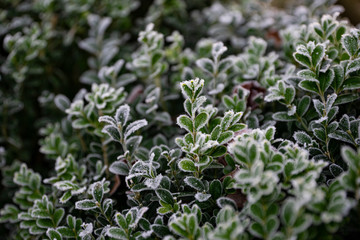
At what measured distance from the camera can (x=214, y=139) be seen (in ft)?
4.09

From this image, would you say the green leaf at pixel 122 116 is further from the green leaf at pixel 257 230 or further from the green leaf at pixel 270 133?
the green leaf at pixel 257 230

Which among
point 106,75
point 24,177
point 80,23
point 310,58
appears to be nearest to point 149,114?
point 106,75

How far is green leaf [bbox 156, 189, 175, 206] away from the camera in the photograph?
1211mm

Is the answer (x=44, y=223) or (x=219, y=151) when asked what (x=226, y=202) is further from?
(x=44, y=223)

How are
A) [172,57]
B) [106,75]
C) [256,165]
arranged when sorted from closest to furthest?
[256,165]
[106,75]
[172,57]

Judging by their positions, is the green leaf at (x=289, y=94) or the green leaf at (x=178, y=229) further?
the green leaf at (x=289, y=94)

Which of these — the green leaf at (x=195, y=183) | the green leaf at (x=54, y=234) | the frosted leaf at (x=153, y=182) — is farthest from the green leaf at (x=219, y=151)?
the green leaf at (x=54, y=234)

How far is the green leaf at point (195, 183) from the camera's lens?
3.98 feet

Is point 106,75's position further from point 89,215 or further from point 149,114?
point 89,215

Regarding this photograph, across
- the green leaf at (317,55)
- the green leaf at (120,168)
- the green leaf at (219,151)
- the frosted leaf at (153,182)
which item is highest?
the green leaf at (317,55)

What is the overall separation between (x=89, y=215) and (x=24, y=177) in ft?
1.28

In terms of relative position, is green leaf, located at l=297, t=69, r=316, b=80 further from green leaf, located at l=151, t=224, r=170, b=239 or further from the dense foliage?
green leaf, located at l=151, t=224, r=170, b=239

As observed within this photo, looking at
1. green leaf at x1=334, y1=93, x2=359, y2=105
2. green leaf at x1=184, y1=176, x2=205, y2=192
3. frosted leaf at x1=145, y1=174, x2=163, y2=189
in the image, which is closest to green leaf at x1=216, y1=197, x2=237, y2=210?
green leaf at x1=184, y1=176, x2=205, y2=192

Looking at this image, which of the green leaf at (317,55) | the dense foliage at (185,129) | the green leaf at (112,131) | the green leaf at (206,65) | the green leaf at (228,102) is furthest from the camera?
the green leaf at (206,65)
